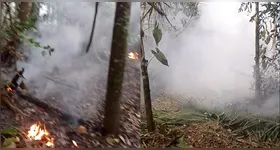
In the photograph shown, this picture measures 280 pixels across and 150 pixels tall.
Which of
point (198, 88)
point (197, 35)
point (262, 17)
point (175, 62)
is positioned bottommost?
point (198, 88)

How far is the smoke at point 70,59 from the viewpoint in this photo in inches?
69.1

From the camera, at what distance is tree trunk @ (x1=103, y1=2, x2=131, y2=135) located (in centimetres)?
175

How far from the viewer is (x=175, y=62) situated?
5.79 ft

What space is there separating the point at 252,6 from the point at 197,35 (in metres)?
0.37

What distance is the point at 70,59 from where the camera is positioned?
176cm

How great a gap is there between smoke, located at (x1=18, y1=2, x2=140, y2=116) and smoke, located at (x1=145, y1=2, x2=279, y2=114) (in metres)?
0.29

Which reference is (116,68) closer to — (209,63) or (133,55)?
(133,55)

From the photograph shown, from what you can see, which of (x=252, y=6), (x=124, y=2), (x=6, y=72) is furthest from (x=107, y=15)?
(x=252, y=6)

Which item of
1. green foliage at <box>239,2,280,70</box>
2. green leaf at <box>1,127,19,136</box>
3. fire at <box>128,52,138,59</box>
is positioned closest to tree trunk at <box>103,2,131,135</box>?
fire at <box>128,52,138,59</box>

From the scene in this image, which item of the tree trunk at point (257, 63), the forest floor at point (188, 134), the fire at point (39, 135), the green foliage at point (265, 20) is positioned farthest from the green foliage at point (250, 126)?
the fire at point (39, 135)

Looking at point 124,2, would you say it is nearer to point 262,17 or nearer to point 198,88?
point 198,88

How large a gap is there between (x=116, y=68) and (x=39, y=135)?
59 centimetres

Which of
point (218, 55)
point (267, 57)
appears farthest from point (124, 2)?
point (267, 57)

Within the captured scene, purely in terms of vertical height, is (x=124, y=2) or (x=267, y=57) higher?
(x=124, y=2)
